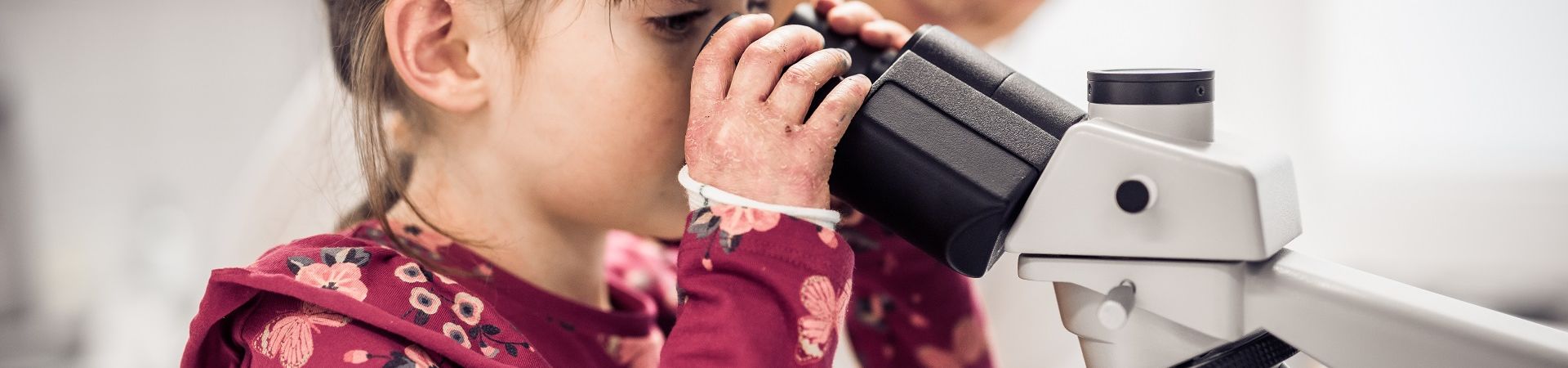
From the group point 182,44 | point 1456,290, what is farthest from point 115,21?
point 1456,290

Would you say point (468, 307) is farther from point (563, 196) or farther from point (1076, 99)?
point (1076, 99)

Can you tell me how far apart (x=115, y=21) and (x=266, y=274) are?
102 centimetres

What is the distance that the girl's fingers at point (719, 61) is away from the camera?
1.86 feet

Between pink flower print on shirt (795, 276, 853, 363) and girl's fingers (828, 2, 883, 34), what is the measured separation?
17cm

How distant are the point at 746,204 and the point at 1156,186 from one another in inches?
8.3

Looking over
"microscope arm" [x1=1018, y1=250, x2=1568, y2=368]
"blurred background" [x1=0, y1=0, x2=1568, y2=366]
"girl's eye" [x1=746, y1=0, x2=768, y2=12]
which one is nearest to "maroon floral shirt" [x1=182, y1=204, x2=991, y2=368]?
"microscope arm" [x1=1018, y1=250, x2=1568, y2=368]

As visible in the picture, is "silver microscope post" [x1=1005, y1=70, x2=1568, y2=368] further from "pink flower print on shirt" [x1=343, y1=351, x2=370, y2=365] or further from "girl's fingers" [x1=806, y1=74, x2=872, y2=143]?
"pink flower print on shirt" [x1=343, y1=351, x2=370, y2=365]

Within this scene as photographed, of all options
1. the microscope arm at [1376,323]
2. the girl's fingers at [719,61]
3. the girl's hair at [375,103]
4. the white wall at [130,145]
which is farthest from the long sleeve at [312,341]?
the white wall at [130,145]

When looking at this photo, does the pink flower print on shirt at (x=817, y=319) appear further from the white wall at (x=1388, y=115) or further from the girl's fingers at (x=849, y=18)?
the white wall at (x=1388, y=115)

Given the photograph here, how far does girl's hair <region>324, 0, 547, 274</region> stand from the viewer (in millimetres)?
706

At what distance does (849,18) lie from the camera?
2.08ft

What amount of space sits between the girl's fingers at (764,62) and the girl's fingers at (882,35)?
0.21 ft

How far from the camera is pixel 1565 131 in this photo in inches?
52.7

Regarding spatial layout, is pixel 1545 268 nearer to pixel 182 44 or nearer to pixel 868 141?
pixel 868 141
